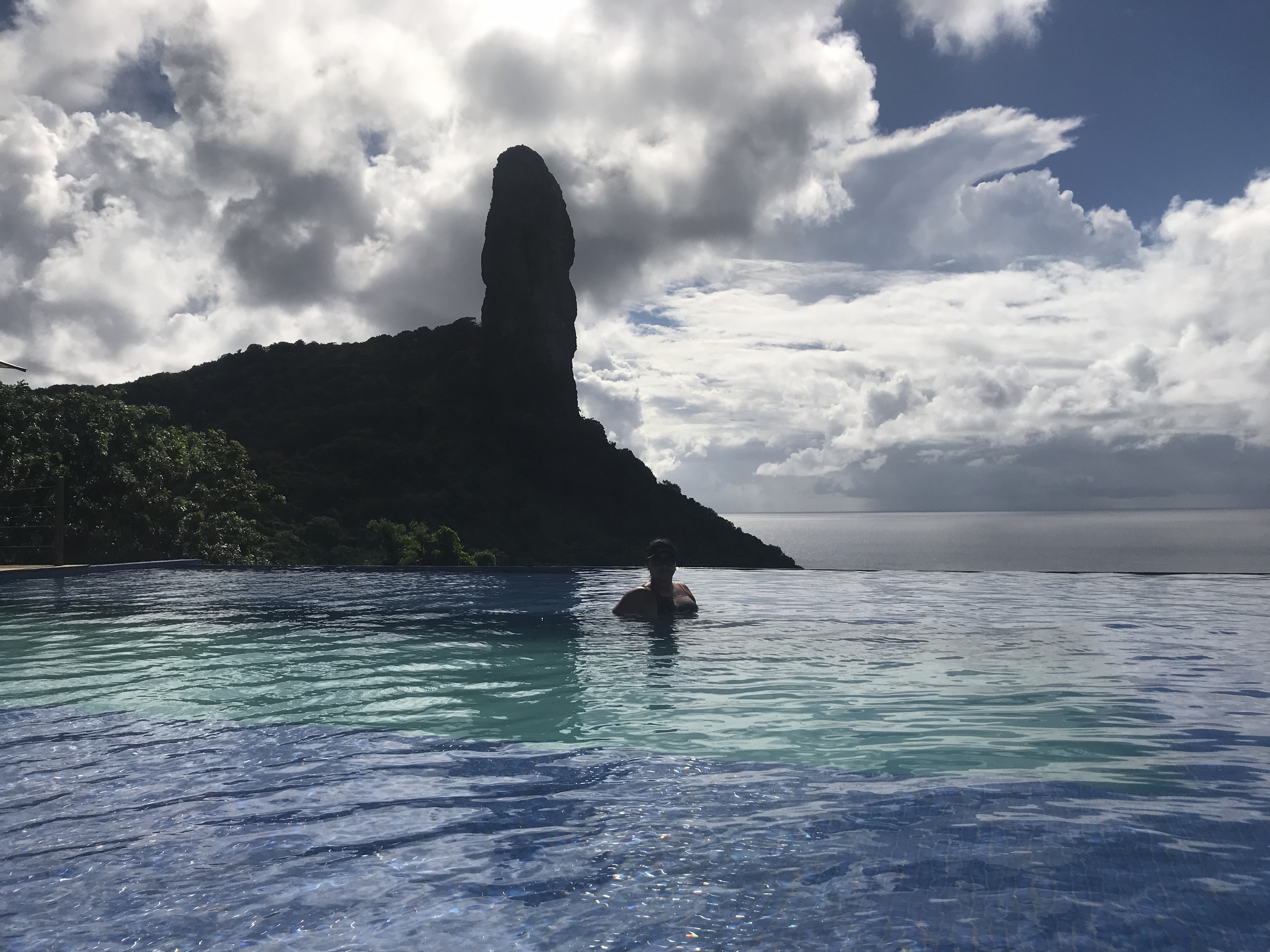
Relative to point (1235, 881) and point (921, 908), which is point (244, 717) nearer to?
point (921, 908)

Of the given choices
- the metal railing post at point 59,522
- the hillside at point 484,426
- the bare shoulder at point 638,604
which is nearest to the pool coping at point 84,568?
the metal railing post at point 59,522

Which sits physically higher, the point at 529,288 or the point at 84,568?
the point at 529,288

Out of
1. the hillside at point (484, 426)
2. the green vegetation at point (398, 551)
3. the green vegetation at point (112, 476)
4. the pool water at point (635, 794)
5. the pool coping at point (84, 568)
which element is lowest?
the pool water at point (635, 794)

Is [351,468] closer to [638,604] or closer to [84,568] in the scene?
[84,568]

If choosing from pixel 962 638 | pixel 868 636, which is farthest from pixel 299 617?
pixel 962 638

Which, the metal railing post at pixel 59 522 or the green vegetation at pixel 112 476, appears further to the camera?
the green vegetation at pixel 112 476

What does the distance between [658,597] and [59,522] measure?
13.0 meters

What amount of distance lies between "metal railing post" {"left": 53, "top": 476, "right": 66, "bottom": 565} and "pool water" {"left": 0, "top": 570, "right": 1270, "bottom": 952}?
8.85 m

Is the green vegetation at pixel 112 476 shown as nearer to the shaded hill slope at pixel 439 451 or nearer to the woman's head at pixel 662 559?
the woman's head at pixel 662 559

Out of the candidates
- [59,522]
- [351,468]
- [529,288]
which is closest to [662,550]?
[59,522]

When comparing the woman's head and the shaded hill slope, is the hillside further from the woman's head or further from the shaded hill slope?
the woman's head

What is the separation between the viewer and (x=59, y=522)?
16.9 m

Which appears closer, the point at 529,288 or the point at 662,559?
the point at 662,559

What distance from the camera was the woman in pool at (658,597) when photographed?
10859 mm
